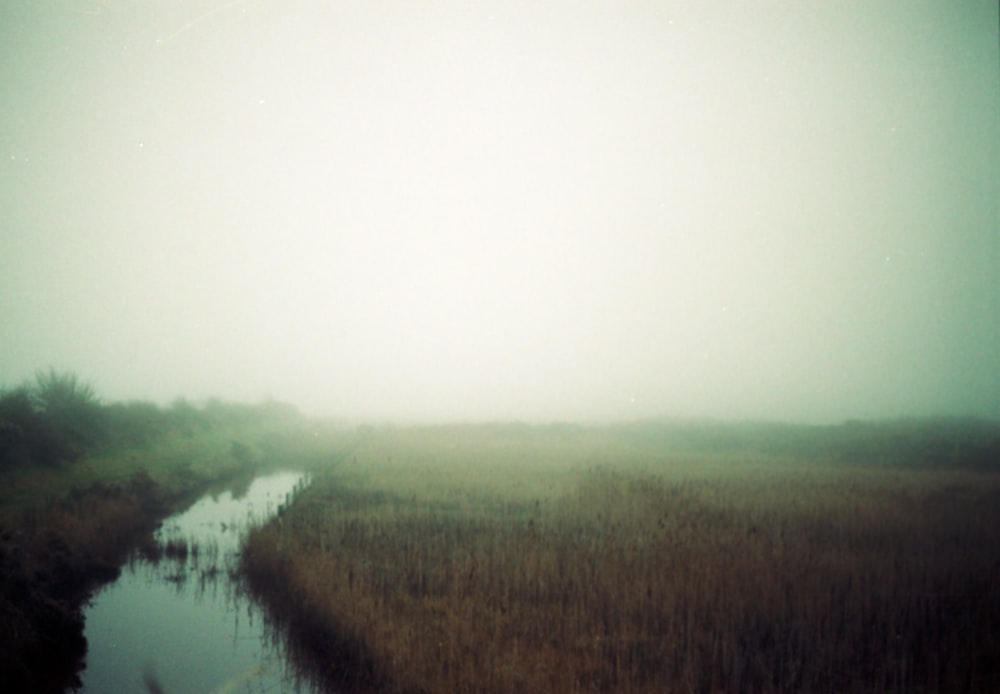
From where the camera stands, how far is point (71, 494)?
15.4 meters

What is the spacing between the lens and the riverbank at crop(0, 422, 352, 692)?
748cm

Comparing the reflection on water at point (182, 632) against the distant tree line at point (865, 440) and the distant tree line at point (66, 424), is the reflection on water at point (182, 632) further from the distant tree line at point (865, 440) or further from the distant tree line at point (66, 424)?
the distant tree line at point (865, 440)

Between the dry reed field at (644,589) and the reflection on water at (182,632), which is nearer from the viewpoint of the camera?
the dry reed field at (644,589)

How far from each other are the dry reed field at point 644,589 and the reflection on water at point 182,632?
1.83 feet

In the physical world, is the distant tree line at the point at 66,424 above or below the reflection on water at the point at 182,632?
above

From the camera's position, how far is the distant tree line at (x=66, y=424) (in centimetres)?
1770

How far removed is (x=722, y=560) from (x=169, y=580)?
11.3 meters

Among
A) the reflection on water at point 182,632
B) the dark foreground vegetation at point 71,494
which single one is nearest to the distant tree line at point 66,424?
the dark foreground vegetation at point 71,494

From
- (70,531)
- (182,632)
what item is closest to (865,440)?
(182,632)

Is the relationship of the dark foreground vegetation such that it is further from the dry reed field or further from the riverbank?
the dry reed field

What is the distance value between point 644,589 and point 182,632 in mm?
7841

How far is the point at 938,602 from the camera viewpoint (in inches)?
327

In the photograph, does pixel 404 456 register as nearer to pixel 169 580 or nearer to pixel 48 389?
pixel 48 389

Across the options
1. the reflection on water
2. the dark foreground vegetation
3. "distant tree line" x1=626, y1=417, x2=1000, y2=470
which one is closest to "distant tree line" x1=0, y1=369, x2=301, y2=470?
the dark foreground vegetation
